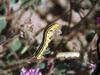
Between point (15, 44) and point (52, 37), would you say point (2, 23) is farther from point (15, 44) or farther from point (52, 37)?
point (52, 37)

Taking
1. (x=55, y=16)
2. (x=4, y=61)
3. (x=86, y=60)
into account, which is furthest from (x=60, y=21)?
(x=4, y=61)

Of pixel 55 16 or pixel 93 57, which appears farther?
pixel 55 16

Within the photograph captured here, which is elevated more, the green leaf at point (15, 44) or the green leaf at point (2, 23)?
the green leaf at point (2, 23)

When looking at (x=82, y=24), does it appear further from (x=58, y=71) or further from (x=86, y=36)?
(x=58, y=71)

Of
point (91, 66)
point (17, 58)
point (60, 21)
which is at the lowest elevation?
point (91, 66)

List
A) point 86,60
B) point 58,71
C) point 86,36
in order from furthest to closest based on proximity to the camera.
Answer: point 86,36
point 86,60
point 58,71

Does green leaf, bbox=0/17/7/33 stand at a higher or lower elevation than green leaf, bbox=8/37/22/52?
higher
